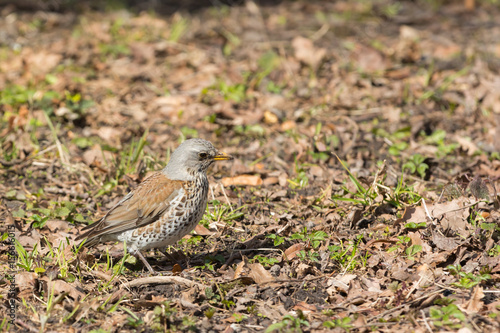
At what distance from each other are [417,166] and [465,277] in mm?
2337

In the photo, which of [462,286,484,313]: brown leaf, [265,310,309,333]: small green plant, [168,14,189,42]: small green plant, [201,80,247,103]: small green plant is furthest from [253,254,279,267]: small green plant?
[168,14,189,42]: small green plant

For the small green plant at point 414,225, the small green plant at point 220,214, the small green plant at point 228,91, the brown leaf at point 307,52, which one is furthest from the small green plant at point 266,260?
the brown leaf at point 307,52

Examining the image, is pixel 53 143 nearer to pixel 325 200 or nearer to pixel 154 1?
pixel 325 200

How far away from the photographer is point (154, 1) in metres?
12.8

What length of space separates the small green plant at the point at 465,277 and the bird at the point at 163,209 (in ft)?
7.30

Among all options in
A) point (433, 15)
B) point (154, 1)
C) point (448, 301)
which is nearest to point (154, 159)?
point (448, 301)

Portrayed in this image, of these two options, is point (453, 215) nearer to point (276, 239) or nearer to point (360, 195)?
point (360, 195)

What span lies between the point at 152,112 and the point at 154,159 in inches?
71.1

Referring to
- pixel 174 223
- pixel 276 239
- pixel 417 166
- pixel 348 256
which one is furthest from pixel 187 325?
pixel 417 166

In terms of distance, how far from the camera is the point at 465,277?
4.74 m

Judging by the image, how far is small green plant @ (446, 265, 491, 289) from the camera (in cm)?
460

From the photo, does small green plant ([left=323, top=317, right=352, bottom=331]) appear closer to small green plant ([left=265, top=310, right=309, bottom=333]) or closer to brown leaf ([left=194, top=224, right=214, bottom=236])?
small green plant ([left=265, top=310, right=309, bottom=333])

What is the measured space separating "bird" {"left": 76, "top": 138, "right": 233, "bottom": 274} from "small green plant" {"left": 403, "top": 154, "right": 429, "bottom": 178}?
8.01 feet

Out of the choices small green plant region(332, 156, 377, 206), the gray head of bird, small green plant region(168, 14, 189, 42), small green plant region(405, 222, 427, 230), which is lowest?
small green plant region(405, 222, 427, 230)
